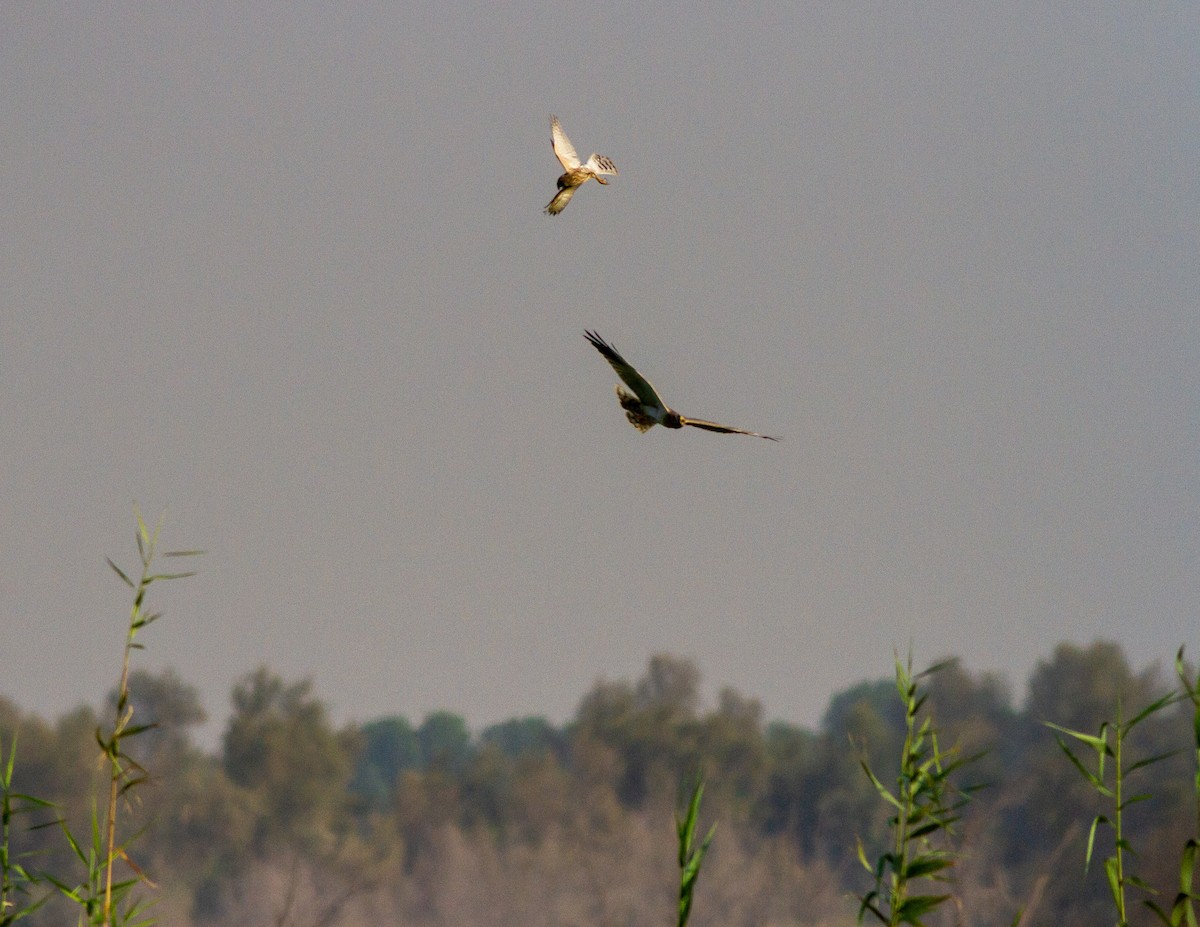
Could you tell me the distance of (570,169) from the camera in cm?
1366

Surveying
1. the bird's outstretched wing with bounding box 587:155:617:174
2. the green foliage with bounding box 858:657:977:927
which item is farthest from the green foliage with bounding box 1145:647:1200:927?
the bird's outstretched wing with bounding box 587:155:617:174

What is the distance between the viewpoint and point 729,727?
274 ft

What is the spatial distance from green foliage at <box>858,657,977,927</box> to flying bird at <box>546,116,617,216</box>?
20.6 feet

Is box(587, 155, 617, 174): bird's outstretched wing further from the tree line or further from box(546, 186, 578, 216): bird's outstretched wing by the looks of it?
the tree line

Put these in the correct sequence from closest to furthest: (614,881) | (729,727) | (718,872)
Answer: (614,881) → (718,872) → (729,727)

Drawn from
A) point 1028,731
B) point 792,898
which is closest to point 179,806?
point 792,898

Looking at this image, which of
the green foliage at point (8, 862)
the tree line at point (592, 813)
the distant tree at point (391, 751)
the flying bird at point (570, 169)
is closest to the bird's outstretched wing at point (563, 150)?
the flying bird at point (570, 169)

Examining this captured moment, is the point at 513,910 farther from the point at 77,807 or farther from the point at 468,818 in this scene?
the point at 77,807

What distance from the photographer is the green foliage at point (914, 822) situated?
23.5ft

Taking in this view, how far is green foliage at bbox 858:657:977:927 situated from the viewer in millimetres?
7176

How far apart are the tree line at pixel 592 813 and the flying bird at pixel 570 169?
50371mm

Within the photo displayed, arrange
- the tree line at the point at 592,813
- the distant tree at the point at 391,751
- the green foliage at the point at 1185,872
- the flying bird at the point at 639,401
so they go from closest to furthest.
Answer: the green foliage at the point at 1185,872 < the flying bird at the point at 639,401 < the tree line at the point at 592,813 < the distant tree at the point at 391,751

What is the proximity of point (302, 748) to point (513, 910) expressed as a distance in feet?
65.0

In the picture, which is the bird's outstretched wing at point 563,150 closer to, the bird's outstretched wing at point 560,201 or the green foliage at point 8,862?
the bird's outstretched wing at point 560,201
